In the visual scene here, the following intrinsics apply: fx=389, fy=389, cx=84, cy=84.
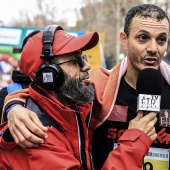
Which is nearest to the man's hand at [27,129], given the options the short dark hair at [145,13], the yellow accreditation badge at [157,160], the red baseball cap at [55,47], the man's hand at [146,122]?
the red baseball cap at [55,47]

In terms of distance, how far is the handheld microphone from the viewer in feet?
6.81

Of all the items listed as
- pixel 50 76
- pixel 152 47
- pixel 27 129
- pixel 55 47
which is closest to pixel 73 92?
pixel 50 76

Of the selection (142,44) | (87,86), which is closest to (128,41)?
(142,44)

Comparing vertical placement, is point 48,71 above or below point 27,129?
above

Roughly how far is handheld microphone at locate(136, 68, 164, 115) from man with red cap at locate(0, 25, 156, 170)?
0.05 m

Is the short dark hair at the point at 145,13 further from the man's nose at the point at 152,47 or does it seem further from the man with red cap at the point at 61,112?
the man with red cap at the point at 61,112

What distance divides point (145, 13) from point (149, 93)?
0.95 m

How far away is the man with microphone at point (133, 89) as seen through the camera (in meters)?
2.73

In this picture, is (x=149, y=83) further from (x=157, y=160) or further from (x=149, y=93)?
(x=157, y=160)

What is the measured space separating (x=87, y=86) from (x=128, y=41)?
0.59 metres

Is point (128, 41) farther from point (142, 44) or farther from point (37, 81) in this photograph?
point (37, 81)

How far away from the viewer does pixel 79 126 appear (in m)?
2.38

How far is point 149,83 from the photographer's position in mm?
2127

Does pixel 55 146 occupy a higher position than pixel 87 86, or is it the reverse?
pixel 87 86
